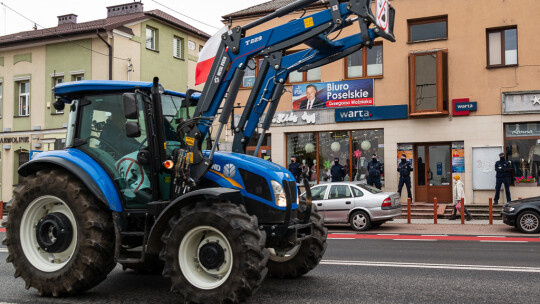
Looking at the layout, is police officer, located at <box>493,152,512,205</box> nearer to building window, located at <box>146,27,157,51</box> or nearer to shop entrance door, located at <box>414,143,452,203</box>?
shop entrance door, located at <box>414,143,452,203</box>

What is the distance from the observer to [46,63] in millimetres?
30688

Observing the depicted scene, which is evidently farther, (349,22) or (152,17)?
(152,17)

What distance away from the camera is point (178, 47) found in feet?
116

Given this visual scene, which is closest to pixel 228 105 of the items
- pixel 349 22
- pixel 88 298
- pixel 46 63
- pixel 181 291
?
pixel 349 22

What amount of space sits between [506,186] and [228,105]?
16570 mm

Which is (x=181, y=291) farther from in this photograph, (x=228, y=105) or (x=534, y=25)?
(x=534, y=25)

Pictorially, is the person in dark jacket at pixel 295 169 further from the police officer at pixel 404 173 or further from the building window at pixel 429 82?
the building window at pixel 429 82

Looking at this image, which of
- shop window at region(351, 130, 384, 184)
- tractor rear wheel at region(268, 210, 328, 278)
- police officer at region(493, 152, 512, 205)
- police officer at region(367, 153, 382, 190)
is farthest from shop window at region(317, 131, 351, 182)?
tractor rear wheel at region(268, 210, 328, 278)

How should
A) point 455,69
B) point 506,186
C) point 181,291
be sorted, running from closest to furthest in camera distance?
point 181,291 → point 506,186 → point 455,69

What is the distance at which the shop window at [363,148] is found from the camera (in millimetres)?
23172

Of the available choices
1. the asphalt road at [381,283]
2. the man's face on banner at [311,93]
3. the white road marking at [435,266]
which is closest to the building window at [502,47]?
the man's face on banner at [311,93]

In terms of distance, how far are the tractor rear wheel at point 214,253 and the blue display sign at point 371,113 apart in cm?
1788

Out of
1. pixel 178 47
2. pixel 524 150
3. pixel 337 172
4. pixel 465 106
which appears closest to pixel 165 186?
pixel 337 172

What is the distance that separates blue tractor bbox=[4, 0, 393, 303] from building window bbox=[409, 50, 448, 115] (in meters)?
15.3
